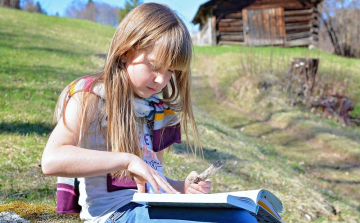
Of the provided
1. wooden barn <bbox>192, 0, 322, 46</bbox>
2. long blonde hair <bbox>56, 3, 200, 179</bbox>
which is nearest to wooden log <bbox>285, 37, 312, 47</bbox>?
wooden barn <bbox>192, 0, 322, 46</bbox>

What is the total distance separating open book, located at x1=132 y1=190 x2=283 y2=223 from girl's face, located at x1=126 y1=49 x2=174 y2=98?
535 millimetres

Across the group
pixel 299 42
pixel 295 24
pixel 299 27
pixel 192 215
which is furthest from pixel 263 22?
pixel 192 215

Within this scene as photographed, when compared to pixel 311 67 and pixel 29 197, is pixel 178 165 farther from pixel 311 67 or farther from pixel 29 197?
pixel 311 67

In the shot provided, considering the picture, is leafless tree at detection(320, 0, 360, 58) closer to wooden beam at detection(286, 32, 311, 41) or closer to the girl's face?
wooden beam at detection(286, 32, 311, 41)

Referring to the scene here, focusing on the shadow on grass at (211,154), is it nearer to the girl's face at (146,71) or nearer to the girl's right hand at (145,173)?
the girl's face at (146,71)

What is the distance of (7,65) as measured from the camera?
7398 mm

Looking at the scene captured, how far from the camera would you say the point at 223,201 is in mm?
1251

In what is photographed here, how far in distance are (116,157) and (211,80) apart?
42.3 feet

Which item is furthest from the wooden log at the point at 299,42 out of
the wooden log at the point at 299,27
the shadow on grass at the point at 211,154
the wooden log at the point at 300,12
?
the shadow on grass at the point at 211,154

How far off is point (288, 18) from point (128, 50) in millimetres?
21293

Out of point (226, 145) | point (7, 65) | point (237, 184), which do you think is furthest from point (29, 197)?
point (7, 65)

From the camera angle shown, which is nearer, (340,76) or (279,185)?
(279,185)

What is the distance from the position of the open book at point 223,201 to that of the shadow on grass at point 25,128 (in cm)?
288

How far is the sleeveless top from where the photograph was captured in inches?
65.8
